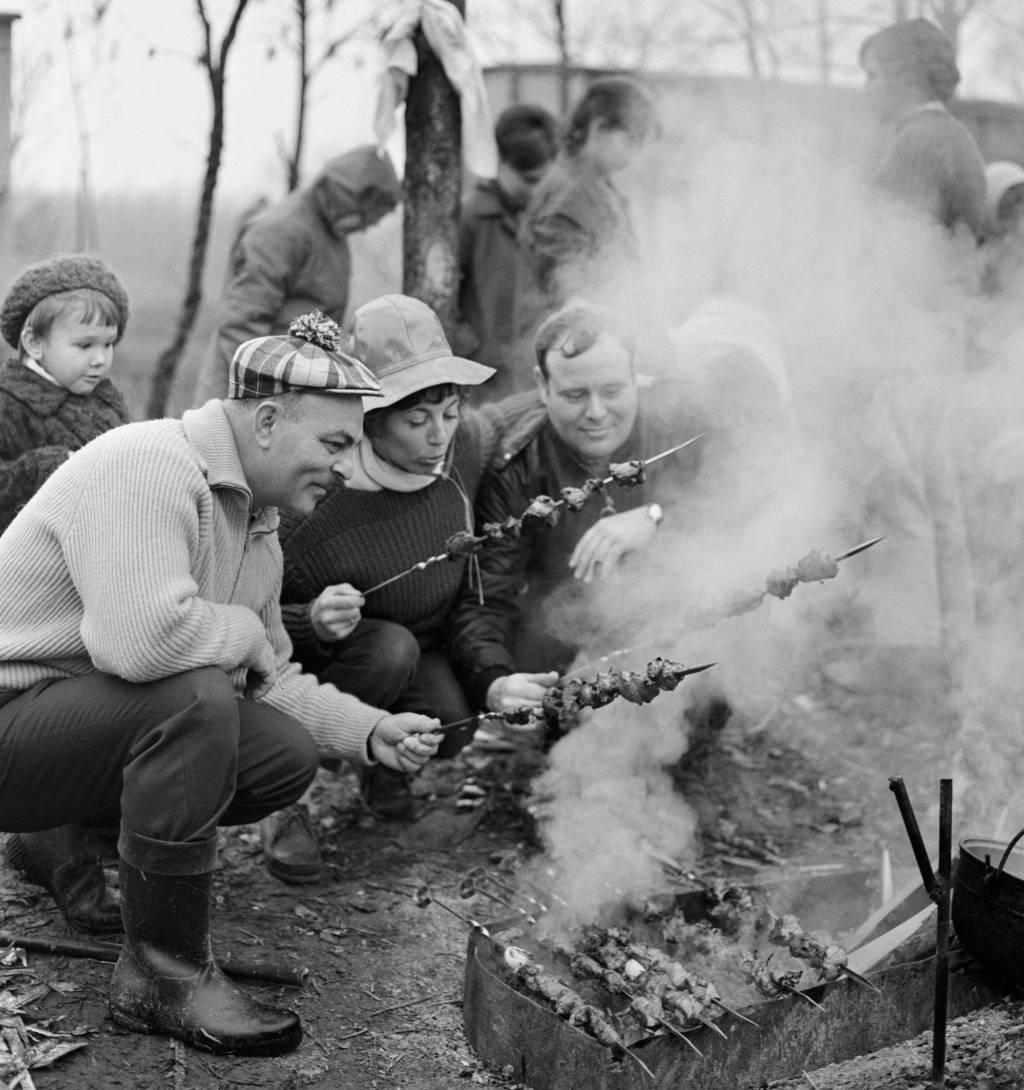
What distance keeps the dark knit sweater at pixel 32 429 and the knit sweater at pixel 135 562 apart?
2.97ft

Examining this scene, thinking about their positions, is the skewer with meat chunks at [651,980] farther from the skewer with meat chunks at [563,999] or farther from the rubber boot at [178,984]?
the rubber boot at [178,984]

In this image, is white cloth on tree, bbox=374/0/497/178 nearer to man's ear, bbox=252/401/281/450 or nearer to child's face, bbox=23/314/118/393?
Result: child's face, bbox=23/314/118/393

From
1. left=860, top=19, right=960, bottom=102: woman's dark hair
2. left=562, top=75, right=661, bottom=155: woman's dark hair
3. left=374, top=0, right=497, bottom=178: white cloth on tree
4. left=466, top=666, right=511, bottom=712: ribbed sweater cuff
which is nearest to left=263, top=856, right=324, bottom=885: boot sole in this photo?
left=466, top=666, right=511, bottom=712: ribbed sweater cuff

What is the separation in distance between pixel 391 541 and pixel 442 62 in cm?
293

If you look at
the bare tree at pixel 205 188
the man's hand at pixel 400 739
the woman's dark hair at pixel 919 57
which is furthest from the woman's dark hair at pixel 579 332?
the bare tree at pixel 205 188

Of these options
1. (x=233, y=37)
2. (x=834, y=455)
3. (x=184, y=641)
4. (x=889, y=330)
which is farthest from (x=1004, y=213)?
(x=184, y=641)

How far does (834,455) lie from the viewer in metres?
6.82

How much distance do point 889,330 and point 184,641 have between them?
4.46 meters

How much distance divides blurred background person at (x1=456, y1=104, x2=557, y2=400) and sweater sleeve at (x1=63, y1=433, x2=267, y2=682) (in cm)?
351

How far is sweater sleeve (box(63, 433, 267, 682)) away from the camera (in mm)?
3211

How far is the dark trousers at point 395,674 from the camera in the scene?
458 centimetres

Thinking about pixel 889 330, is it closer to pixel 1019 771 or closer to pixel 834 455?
pixel 834 455

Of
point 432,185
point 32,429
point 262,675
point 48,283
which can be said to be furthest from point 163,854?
point 432,185

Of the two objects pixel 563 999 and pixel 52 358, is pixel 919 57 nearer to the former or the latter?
pixel 52 358
